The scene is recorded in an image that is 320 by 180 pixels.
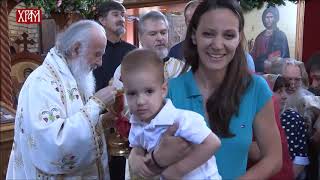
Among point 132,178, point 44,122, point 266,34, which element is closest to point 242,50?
point 132,178

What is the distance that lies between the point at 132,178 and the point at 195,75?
504mm

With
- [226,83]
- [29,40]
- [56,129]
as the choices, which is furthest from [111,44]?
[29,40]

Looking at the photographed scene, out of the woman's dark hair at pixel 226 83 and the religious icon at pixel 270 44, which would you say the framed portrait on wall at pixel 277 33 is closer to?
the religious icon at pixel 270 44

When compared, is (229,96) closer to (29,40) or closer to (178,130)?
(178,130)

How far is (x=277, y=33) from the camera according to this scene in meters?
7.06

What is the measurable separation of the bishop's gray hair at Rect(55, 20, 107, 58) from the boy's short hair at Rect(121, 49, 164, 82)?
2.96ft

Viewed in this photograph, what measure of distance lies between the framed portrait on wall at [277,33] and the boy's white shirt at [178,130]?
5.77m

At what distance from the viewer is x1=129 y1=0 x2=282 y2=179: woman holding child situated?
4.79 feet

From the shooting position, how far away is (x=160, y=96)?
1.45 m

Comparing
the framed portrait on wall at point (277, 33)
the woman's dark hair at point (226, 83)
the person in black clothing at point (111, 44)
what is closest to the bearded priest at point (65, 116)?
the woman's dark hair at point (226, 83)

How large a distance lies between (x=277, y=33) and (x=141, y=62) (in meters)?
6.06

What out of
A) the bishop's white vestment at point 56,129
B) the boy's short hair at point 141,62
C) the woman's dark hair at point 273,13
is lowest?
the bishop's white vestment at point 56,129

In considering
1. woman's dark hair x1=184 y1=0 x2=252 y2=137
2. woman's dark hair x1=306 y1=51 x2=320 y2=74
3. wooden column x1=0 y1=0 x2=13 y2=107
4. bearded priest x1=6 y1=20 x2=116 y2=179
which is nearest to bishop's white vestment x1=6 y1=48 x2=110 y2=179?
bearded priest x1=6 y1=20 x2=116 y2=179

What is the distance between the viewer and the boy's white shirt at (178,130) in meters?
1.32
